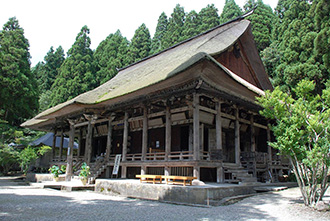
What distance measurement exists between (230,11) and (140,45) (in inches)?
606

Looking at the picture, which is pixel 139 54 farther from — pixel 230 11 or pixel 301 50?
pixel 301 50

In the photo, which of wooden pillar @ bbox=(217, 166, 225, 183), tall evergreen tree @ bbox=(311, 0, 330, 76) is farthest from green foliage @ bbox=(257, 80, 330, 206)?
tall evergreen tree @ bbox=(311, 0, 330, 76)

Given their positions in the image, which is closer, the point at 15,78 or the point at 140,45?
the point at 15,78

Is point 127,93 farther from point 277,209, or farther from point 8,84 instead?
point 8,84

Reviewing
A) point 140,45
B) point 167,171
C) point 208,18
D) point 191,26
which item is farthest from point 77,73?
point 167,171

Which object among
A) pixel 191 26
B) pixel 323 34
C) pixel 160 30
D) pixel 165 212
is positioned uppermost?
pixel 160 30

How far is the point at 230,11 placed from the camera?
1608 inches

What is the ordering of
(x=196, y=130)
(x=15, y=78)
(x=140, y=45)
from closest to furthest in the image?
(x=196, y=130), (x=15, y=78), (x=140, y=45)

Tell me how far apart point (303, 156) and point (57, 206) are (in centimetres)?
748

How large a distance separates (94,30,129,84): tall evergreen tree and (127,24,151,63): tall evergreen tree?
1.16 metres

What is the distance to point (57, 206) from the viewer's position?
302 inches

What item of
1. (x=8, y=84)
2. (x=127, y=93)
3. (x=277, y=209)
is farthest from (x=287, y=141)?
(x=8, y=84)

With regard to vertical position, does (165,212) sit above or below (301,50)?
below

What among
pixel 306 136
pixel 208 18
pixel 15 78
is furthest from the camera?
pixel 208 18
